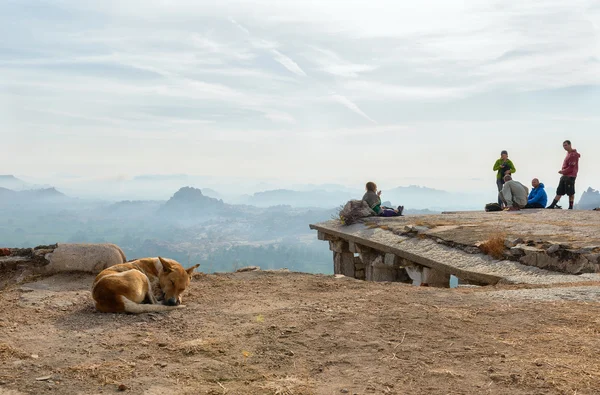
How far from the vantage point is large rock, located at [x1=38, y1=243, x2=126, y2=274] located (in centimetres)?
944

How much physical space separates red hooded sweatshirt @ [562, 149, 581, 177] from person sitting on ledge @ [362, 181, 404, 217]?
245 inches

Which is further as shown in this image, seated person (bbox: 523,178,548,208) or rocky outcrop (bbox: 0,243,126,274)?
seated person (bbox: 523,178,548,208)

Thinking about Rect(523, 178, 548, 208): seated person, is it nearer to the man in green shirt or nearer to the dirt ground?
the man in green shirt

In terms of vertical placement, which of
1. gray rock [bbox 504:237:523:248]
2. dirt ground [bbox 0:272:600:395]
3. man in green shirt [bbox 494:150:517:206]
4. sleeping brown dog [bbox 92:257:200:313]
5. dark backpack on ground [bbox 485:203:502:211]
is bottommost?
dirt ground [bbox 0:272:600:395]

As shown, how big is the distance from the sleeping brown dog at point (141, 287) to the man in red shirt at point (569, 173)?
15552 mm

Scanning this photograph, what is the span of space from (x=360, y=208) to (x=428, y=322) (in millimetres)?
12401

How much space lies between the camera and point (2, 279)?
10.2 meters

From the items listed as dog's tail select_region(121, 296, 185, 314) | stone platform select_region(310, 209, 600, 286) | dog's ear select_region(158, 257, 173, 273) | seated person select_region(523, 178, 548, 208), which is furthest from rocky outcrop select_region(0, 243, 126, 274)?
seated person select_region(523, 178, 548, 208)

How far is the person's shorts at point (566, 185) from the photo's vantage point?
17953 millimetres

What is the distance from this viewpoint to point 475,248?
11500 mm

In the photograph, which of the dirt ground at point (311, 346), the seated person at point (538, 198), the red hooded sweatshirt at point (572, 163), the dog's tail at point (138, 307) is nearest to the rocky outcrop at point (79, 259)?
the dirt ground at point (311, 346)

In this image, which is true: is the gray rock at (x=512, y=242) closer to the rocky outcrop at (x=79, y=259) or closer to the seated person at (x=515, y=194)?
the seated person at (x=515, y=194)

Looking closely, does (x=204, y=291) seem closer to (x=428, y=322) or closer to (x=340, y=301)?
(x=340, y=301)

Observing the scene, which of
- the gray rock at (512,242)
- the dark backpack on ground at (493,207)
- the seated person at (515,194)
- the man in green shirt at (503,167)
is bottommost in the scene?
the gray rock at (512,242)
